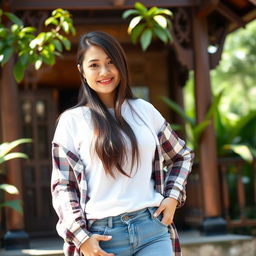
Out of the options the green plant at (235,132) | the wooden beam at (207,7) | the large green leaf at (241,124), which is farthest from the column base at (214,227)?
the wooden beam at (207,7)

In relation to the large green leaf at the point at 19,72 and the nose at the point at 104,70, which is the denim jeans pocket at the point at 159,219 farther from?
the large green leaf at the point at 19,72

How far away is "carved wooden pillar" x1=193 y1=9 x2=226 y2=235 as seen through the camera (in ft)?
26.2

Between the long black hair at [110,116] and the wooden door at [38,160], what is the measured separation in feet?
22.0

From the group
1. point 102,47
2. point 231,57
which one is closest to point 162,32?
point 102,47

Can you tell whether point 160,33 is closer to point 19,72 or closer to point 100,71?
point 19,72

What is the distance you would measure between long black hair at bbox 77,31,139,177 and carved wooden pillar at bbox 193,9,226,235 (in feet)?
16.6

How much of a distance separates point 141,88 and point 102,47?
687 cm

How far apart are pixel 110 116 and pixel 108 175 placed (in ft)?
0.93

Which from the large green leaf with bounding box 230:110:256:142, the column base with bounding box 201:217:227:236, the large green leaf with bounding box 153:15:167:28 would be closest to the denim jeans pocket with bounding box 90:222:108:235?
the large green leaf with bounding box 153:15:167:28

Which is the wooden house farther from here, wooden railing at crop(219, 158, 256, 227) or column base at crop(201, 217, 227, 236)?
wooden railing at crop(219, 158, 256, 227)

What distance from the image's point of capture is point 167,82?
9.89 metres

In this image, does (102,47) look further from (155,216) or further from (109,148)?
(155,216)

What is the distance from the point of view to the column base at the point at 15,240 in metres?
7.38

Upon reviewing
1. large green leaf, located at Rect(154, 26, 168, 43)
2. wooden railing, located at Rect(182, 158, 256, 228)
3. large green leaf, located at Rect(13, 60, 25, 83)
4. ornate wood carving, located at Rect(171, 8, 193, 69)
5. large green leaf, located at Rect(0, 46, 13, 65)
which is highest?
ornate wood carving, located at Rect(171, 8, 193, 69)
